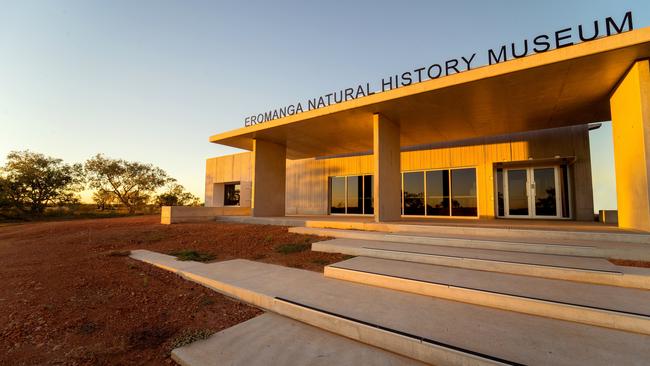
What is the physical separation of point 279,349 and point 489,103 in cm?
879

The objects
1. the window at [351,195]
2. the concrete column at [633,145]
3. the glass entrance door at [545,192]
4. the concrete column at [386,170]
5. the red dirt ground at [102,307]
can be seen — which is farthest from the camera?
the window at [351,195]

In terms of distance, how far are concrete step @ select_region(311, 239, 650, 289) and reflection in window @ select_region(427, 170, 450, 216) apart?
738 cm

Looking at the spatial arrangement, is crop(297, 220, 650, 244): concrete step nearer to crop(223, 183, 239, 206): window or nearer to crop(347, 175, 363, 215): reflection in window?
crop(347, 175, 363, 215): reflection in window

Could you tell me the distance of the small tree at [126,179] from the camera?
26.7 m

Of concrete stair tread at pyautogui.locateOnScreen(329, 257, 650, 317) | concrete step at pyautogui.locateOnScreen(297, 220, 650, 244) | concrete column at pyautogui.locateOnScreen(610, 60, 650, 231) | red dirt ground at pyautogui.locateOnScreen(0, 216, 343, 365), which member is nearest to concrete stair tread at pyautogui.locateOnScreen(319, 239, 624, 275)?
concrete stair tread at pyautogui.locateOnScreen(329, 257, 650, 317)

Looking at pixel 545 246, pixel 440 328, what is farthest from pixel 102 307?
pixel 545 246

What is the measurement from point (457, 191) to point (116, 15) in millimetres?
15308

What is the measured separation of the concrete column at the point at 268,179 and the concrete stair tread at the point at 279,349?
393 inches

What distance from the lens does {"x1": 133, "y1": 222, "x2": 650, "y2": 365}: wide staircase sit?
7.56 feet

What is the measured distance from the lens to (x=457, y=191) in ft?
40.1

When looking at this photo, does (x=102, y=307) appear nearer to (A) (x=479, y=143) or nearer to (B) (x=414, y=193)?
(B) (x=414, y=193)

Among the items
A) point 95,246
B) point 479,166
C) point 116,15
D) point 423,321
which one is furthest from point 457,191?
point 116,15

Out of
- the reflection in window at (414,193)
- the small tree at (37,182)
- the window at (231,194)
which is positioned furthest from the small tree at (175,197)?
the reflection in window at (414,193)

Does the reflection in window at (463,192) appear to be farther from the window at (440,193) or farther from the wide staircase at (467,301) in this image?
the wide staircase at (467,301)
